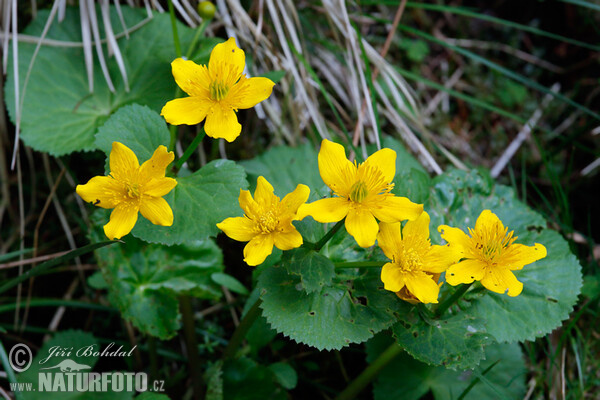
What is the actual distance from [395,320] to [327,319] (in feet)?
0.66

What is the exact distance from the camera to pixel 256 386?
192 cm

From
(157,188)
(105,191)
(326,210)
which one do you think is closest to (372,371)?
(326,210)

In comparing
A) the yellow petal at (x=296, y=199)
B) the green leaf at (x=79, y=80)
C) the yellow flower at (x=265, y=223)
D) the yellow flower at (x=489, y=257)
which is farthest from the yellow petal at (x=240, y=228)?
the green leaf at (x=79, y=80)

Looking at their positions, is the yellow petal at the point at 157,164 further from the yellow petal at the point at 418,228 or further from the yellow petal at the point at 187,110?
the yellow petal at the point at 418,228

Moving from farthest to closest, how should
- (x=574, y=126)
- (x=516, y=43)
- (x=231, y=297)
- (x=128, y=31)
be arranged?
1. (x=516, y=43)
2. (x=574, y=126)
3. (x=231, y=297)
4. (x=128, y=31)

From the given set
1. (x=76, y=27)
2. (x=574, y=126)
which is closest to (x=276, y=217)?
(x=76, y=27)

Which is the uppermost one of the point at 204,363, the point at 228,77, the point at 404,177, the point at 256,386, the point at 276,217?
the point at 228,77

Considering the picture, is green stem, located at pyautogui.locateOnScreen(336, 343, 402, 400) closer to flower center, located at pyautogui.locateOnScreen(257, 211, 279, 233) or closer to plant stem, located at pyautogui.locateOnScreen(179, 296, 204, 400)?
plant stem, located at pyautogui.locateOnScreen(179, 296, 204, 400)

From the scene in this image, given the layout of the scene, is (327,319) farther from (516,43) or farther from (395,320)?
(516,43)

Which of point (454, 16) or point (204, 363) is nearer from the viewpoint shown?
point (204, 363)

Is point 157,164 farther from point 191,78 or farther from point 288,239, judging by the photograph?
point 288,239

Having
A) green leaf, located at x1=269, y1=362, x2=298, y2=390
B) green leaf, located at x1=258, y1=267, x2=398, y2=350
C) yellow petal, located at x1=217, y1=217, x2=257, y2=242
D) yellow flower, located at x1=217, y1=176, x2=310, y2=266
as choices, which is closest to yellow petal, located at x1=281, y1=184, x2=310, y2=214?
yellow flower, located at x1=217, y1=176, x2=310, y2=266

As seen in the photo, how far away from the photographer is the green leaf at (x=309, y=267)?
140cm

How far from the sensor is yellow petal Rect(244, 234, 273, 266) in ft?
4.67
